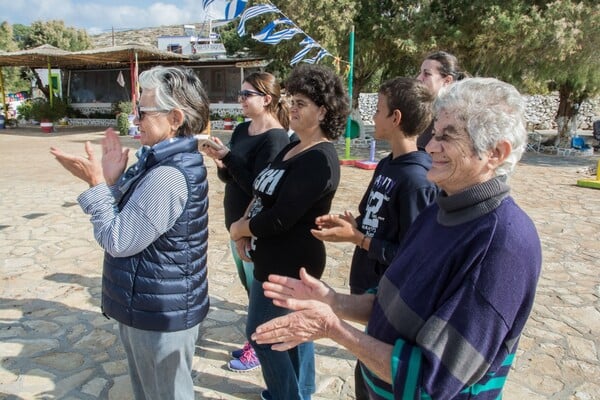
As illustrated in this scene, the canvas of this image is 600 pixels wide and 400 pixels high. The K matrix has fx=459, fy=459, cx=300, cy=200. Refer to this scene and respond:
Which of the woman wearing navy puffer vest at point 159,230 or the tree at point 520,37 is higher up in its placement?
the tree at point 520,37

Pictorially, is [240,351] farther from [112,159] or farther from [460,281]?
[460,281]

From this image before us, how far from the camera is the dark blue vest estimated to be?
1.86 meters

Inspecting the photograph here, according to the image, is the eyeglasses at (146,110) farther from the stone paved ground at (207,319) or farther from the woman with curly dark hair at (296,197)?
the stone paved ground at (207,319)

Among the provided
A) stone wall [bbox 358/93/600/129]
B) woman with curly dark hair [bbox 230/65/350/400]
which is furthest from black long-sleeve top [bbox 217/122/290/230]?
stone wall [bbox 358/93/600/129]

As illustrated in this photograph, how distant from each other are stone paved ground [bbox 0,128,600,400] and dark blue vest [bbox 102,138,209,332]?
48.9 inches

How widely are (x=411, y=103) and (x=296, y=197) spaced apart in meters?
0.70

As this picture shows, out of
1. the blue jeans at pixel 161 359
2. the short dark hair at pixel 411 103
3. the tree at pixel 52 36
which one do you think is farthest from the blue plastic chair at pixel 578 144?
the tree at pixel 52 36

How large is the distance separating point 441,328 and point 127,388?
98.6 inches

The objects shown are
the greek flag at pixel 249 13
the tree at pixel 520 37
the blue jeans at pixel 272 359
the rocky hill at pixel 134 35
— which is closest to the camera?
the blue jeans at pixel 272 359

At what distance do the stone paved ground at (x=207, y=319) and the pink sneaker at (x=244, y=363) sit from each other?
55 millimetres

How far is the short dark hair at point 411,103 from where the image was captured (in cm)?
217

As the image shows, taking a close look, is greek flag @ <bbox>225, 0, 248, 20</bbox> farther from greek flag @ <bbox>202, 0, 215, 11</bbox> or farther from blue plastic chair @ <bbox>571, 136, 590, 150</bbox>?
blue plastic chair @ <bbox>571, 136, 590, 150</bbox>

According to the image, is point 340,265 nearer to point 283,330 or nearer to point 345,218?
point 345,218

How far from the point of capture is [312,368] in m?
2.60
